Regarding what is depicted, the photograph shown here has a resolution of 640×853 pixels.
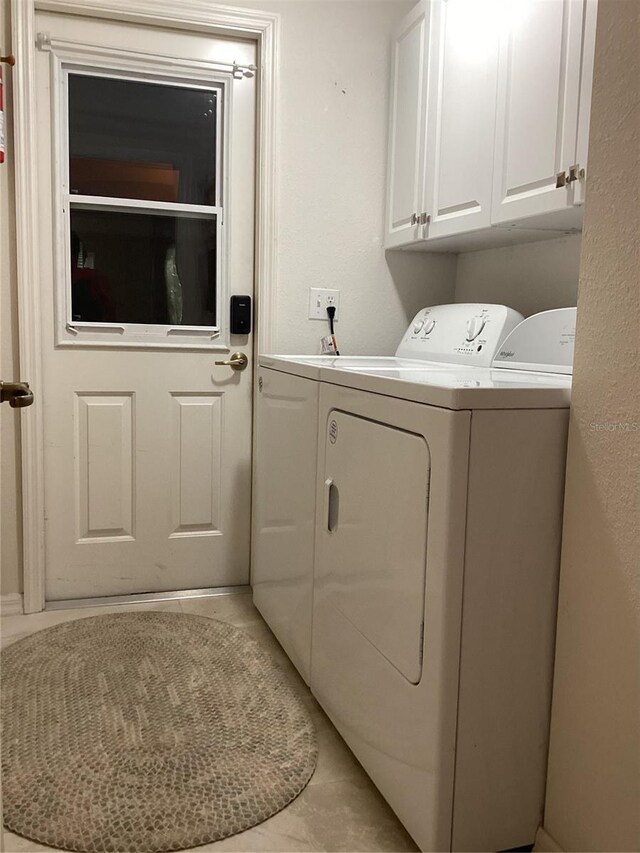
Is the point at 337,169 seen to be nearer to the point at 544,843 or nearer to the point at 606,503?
the point at 606,503

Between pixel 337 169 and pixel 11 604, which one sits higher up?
pixel 337 169

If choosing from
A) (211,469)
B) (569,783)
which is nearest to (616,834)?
(569,783)

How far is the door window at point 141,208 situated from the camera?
239 centimetres

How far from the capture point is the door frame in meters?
2.21

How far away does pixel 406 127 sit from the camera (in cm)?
245

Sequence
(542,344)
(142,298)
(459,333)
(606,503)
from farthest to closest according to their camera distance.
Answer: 1. (142,298)
2. (459,333)
3. (542,344)
4. (606,503)

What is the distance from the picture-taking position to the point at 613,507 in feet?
3.73

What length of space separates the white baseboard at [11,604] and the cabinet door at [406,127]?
6.21ft

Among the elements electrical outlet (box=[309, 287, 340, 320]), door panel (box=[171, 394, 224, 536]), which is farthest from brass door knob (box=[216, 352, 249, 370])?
electrical outlet (box=[309, 287, 340, 320])

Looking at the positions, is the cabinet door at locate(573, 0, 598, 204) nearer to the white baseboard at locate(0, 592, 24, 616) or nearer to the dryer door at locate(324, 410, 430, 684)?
the dryer door at locate(324, 410, 430, 684)

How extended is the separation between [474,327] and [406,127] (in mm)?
824

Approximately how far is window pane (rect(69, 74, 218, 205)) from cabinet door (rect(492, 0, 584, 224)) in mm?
1129

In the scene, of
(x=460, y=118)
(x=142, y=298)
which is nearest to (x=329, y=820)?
(x=142, y=298)

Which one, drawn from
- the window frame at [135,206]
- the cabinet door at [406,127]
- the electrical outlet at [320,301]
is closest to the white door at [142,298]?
the window frame at [135,206]
